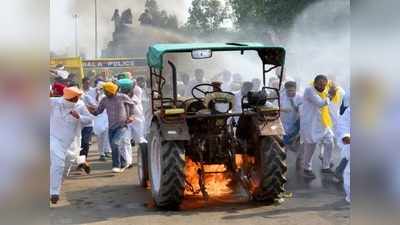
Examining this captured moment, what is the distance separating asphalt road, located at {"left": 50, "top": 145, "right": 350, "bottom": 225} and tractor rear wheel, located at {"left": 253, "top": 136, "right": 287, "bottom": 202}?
0.17 m

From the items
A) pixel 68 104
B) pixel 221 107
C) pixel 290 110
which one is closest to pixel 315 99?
pixel 290 110

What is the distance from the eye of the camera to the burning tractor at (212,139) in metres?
6.81

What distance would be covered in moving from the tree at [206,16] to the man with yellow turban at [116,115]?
52.9 ft

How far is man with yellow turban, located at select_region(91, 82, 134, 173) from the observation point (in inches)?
380

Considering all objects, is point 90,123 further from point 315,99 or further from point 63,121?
point 315,99

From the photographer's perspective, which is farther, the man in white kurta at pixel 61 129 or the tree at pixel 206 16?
the tree at pixel 206 16

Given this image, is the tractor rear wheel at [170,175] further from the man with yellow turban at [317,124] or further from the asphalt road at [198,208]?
the man with yellow turban at [317,124]

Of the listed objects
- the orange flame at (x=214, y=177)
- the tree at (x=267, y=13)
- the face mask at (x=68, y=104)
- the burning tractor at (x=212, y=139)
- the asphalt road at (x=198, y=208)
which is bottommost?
the asphalt road at (x=198, y=208)

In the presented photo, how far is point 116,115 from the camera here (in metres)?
9.68

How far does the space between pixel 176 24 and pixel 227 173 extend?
71.9 ft

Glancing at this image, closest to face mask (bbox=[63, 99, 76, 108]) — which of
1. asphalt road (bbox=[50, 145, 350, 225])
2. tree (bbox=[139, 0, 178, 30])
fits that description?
asphalt road (bbox=[50, 145, 350, 225])

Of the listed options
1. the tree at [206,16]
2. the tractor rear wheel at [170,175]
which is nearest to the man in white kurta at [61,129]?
the tractor rear wheel at [170,175]
